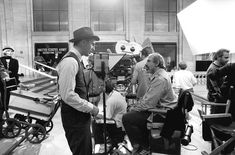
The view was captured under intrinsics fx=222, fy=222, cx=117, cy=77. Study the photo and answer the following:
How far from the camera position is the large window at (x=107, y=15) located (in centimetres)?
1461

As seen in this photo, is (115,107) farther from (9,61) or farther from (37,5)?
(37,5)

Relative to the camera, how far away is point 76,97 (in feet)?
6.51

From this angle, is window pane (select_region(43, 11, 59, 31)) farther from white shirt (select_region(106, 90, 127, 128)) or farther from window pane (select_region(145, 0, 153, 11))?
white shirt (select_region(106, 90, 127, 128))

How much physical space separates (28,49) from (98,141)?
12116 mm

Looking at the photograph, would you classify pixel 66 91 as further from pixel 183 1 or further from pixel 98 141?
pixel 183 1

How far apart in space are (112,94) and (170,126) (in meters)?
0.93

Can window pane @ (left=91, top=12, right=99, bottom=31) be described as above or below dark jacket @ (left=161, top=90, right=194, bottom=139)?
above

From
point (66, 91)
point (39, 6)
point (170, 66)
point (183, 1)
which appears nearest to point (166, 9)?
point (183, 1)

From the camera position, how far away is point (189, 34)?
244cm

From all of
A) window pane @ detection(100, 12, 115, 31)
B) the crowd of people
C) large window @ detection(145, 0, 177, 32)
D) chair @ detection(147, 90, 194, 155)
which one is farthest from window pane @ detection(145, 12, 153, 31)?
chair @ detection(147, 90, 194, 155)

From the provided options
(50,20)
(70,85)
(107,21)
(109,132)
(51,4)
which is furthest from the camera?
(50,20)

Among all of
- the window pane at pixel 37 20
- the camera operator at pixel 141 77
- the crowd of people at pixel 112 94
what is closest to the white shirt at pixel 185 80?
the crowd of people at pixel 112 94

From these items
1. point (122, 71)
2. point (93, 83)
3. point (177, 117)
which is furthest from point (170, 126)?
point (122, 71)

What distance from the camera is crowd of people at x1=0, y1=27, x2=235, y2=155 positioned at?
6.70ft
